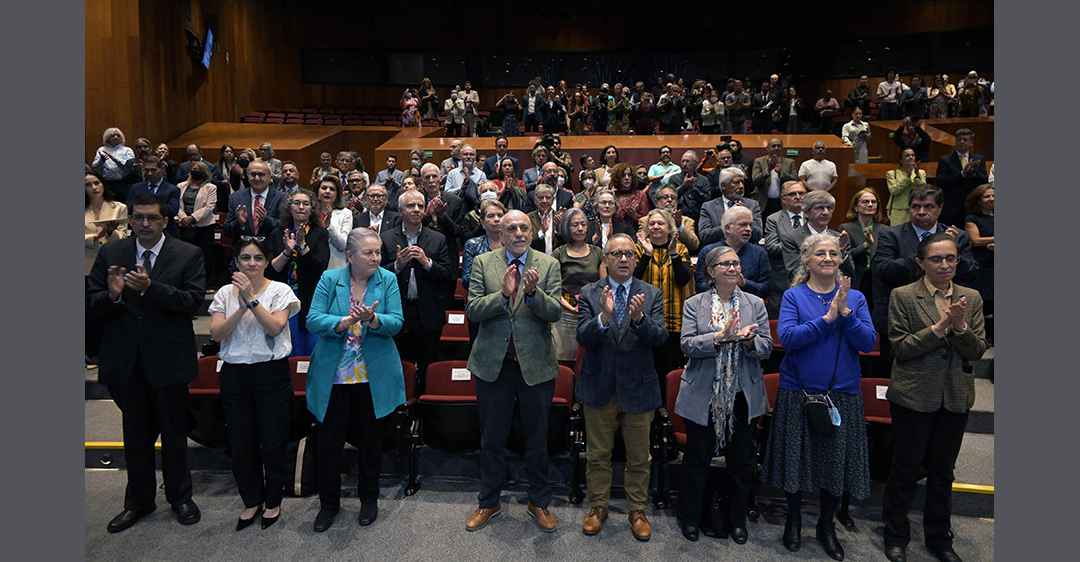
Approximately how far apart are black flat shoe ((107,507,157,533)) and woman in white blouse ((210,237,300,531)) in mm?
514

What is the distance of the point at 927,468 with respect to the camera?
283 cm

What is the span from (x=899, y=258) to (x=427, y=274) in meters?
2.68

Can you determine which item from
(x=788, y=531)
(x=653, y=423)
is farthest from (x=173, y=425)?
(x=788, y=531)

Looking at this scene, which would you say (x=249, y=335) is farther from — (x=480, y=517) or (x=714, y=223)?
(x=714, y=223)

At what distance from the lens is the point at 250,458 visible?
9.75ft

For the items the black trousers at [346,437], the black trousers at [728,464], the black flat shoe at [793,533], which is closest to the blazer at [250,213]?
the black trousers at [346,437]

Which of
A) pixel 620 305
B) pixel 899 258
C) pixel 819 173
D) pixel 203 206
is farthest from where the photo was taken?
pixel 819 173

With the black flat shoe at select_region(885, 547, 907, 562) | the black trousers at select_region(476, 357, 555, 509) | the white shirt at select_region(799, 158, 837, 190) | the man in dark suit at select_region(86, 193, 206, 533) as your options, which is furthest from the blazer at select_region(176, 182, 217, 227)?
the white shirt at select_region(799, 158, 837, 190)

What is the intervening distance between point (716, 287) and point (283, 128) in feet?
37.4

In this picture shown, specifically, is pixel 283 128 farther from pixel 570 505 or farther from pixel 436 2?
pixel 570 505

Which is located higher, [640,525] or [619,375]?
[619,375]

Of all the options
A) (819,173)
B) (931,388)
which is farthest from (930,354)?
(819,173)

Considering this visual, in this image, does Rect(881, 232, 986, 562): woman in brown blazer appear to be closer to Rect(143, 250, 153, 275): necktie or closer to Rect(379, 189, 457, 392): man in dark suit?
Rect(379, 189, 457, 392): man in dark suit

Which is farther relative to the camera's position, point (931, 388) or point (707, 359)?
point (707, 359)
